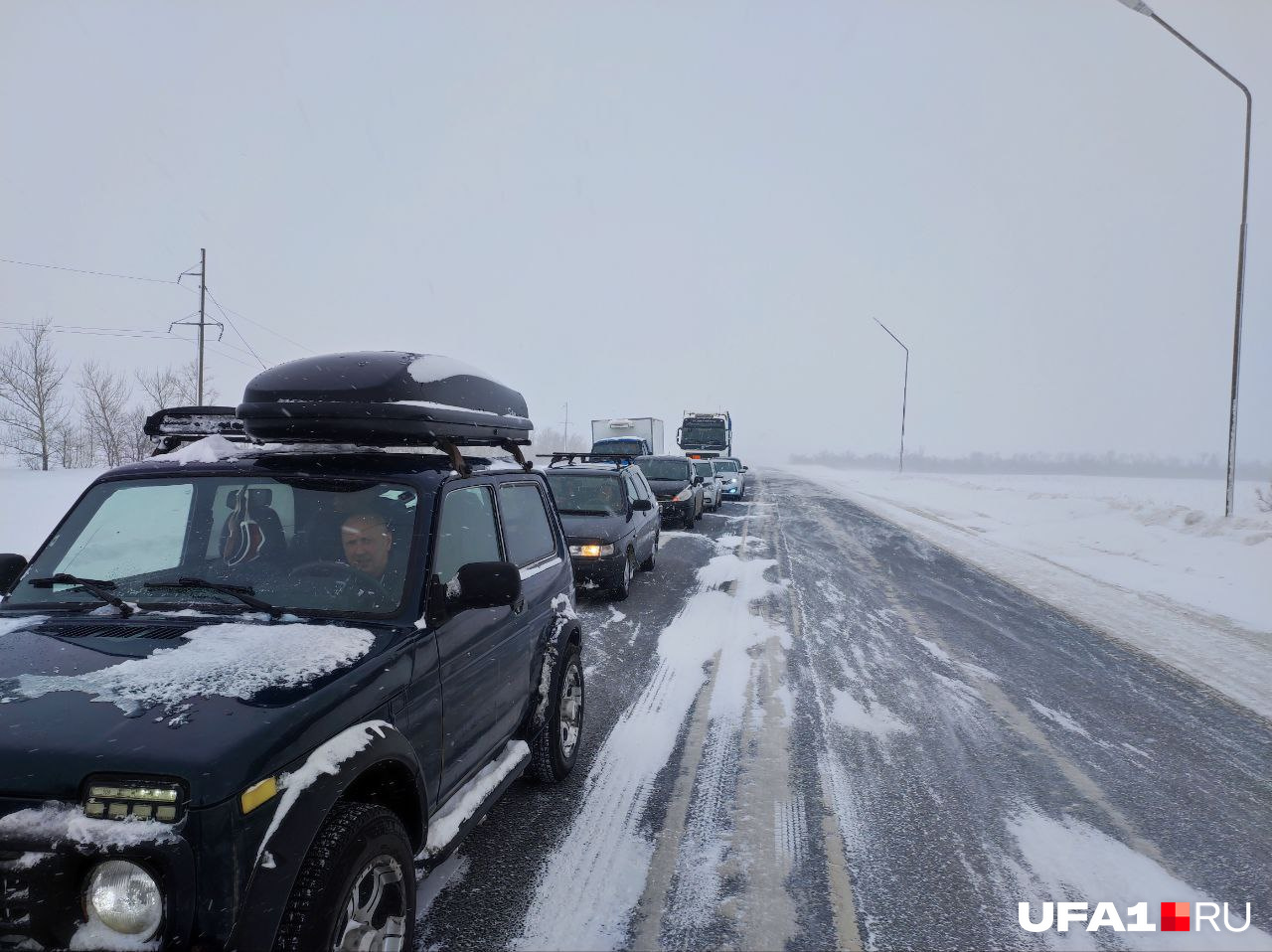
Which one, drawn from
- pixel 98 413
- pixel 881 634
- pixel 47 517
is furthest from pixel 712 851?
pixel 98 413

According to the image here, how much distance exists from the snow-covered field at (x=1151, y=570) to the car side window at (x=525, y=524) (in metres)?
5.93

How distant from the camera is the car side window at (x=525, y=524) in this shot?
3.99 metres

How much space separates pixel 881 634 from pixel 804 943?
557cm

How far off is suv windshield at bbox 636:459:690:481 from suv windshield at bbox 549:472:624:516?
310 inches

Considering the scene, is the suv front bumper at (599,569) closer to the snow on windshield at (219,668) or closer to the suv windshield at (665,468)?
the snow on windshield at (219,668)

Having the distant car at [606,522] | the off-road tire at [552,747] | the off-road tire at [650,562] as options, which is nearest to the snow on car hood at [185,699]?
the off-road tire at [552,747]

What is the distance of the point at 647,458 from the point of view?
19562 millimetres

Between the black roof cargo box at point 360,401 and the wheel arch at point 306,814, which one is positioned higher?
the black roof cargo box at point 360,401

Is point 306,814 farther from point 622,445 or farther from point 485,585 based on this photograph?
point 622,445

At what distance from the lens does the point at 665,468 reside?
63.3 feet

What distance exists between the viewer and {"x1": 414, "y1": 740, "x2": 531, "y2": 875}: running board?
2.78m

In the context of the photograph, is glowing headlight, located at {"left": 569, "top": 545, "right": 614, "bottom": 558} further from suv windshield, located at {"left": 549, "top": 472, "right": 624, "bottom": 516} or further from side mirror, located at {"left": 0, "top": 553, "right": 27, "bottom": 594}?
side mirror, located at {"left": 0, "top": 553, "right": 27, "bottom": 594}

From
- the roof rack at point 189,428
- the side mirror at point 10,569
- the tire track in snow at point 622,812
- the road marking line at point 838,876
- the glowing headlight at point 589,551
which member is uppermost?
the roof rack at point 189,428

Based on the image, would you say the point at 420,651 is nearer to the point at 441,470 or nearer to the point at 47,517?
the point at 441,470
